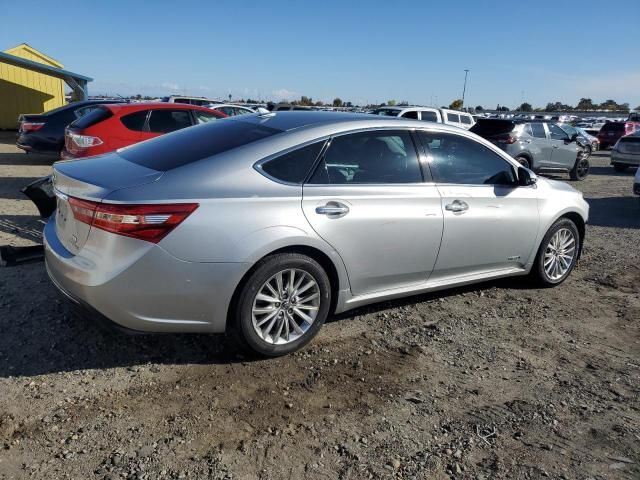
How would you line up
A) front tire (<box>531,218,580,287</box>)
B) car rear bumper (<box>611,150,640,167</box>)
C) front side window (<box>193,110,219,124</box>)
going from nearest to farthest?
front tire (<box>531,218,580,287</box>) → front side window (<box>193,110,219,124</box>) → car rear bumper (<box>611,150,640,167</box>)

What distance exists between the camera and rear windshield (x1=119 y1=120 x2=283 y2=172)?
11.6 ft

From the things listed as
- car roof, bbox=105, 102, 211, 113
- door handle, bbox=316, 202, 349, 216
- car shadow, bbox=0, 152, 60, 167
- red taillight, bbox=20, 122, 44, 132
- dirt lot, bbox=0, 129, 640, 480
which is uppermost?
car roof, bbox=105, 102, 211, 113

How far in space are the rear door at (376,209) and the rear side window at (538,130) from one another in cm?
1059

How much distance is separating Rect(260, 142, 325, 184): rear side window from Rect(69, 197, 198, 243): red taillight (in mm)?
657

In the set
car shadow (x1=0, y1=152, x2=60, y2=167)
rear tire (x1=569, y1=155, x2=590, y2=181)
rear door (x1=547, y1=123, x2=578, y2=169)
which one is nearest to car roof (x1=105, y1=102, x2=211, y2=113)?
car shadow (x1=0, y1=152, x2=60, y2=167)

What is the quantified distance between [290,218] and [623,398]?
2364 millimetres

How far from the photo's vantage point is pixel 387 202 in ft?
12.8

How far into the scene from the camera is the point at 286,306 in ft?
11.7

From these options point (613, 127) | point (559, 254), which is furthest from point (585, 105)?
point (559, 254)

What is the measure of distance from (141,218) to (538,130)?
1282 centimetres

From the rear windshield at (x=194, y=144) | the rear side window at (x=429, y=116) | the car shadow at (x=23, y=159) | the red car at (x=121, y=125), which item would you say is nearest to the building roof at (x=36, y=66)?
the car shadow at (x=23, y=159)

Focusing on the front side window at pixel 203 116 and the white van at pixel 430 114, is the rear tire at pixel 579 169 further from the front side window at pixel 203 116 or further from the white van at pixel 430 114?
the front side window at pixel 203 116

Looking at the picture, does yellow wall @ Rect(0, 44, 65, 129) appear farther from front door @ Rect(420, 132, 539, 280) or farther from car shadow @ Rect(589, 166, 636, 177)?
front door @ Rect(420, 132, 539, 280)

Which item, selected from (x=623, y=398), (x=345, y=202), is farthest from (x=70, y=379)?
(x=623, y=398)
